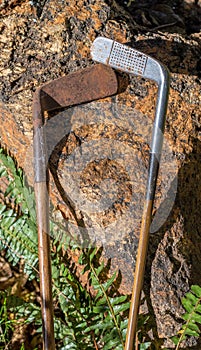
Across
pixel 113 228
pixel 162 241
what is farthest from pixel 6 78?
pixel 162 241

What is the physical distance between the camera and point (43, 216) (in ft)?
8.08

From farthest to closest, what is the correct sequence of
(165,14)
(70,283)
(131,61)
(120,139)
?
(165,14) < (70,283) < (120,139) < (131,61)

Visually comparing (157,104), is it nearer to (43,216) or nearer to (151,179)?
(151,179)

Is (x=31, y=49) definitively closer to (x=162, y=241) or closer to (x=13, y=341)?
(x=162, y=241)

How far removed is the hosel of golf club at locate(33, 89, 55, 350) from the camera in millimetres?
2441

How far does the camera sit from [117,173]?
8.42ft

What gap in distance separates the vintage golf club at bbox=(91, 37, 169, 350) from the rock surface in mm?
152

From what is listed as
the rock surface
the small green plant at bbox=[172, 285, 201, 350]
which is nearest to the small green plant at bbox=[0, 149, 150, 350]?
the rock surface

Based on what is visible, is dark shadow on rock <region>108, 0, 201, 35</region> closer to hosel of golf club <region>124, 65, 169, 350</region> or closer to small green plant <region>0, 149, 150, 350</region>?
hosel of golf club <region>124, 65, 169, 350</region>

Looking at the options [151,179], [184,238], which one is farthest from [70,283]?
[151,179]

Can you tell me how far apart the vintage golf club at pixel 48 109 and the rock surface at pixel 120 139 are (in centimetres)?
8

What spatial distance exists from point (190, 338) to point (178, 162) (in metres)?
0.85

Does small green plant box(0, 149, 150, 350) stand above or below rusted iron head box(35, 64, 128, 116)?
below

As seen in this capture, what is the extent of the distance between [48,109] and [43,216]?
48cm
